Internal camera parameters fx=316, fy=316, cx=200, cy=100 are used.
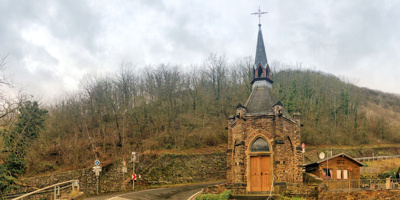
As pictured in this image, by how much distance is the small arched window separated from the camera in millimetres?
19547

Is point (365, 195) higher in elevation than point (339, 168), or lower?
lower

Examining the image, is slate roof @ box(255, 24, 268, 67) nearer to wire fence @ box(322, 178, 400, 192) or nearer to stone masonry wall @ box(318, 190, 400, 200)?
wire fence @ box(322, 178, 400, 192)

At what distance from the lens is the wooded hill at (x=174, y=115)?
35.6 meters

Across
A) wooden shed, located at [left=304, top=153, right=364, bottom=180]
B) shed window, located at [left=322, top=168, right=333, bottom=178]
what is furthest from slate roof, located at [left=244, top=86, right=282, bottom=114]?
shed window, located at [left=322, top=168, right=333, bottom=178]

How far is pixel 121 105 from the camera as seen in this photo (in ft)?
137

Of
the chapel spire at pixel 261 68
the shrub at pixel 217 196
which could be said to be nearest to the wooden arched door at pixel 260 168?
the shrub at pixel 217 196

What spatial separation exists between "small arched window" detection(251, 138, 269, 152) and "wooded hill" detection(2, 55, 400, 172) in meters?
17.1

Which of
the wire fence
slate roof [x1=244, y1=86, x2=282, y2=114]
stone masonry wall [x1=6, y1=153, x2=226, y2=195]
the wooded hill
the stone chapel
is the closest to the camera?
the stone chapel

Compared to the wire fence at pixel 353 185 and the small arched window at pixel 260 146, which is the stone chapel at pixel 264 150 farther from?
the wire fence at pixel 353 185

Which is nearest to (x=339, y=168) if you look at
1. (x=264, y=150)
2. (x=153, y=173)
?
(x=264, y=150)

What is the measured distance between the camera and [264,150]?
1952cm

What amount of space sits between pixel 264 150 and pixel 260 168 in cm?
112

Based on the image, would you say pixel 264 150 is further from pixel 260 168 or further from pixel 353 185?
pixel 353 185

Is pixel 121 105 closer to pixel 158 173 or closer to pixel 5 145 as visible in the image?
pixel 158 173
